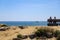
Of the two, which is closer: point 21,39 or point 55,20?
point 21,39

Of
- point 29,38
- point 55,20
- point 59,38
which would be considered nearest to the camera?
point 59,38

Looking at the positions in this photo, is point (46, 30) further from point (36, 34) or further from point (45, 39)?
point (45, 39)

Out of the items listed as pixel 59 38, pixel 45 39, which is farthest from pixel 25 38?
pixel 59 38

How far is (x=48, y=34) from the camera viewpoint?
83.3 feet

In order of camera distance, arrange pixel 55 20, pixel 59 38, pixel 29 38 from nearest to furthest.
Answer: pixel 59 38
pixel 29 38
pixel 55 20

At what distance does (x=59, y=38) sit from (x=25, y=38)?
4308mm

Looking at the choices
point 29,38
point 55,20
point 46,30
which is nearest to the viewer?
point 29,38

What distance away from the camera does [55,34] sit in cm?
2564

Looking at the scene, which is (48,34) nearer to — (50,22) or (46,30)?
(46,30)

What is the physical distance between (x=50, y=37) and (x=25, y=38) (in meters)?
3.19

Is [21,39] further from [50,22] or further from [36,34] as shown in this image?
[50,22]

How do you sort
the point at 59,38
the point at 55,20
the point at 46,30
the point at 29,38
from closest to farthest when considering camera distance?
the point at 59,38 → the point at 29,38 → the point at 46,30 → the point at 55,20

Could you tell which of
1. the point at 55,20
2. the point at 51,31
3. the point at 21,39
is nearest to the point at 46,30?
the point at 51,31

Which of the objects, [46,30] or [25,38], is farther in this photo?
[46,30]
